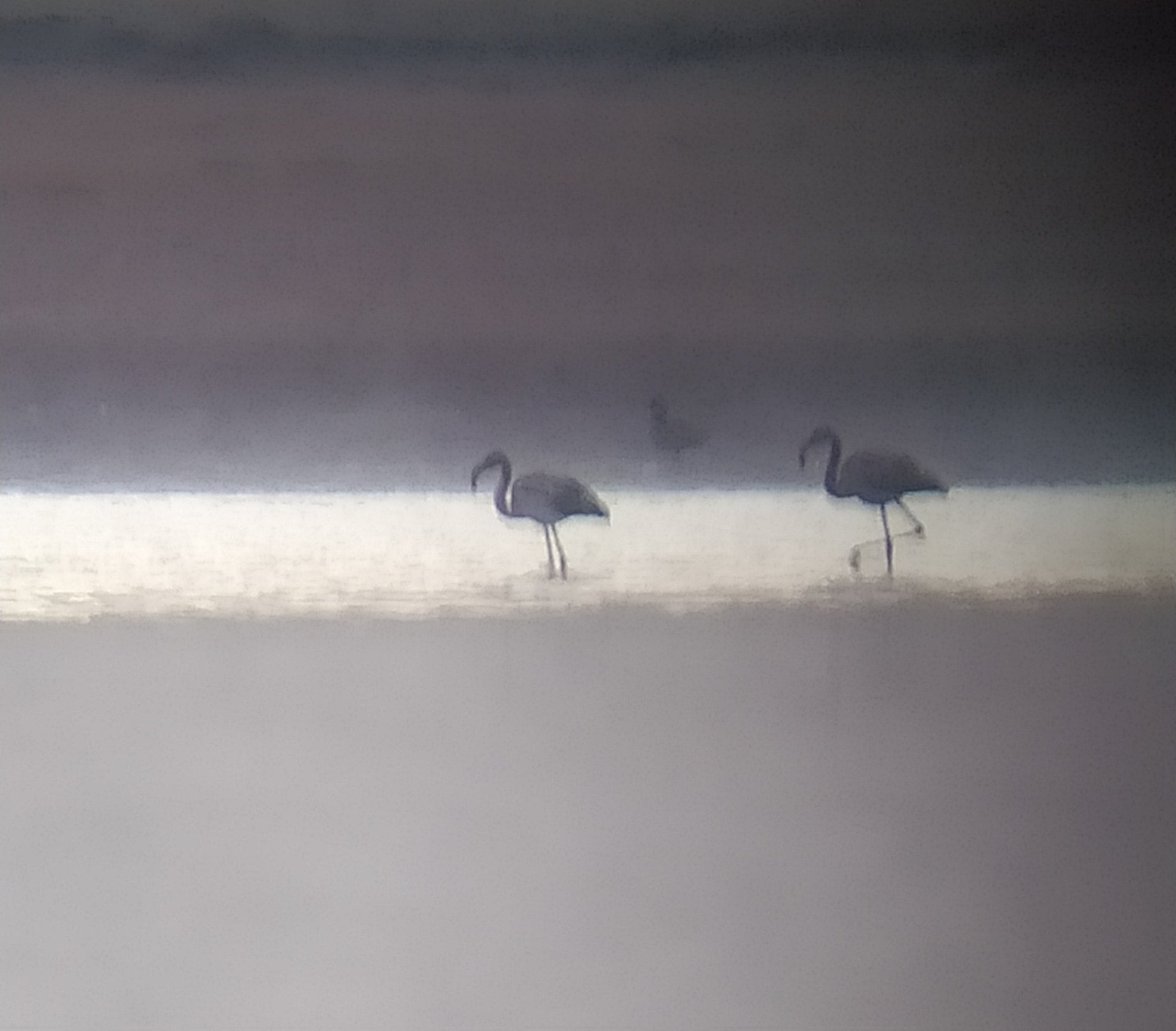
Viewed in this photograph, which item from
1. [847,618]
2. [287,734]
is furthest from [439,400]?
[847,618]

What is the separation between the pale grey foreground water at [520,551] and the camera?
3.38ft

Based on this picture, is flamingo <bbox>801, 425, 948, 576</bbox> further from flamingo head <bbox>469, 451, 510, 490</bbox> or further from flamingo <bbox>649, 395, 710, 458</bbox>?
flamingo head <bbox>469, 451, 510, 490</bbox>

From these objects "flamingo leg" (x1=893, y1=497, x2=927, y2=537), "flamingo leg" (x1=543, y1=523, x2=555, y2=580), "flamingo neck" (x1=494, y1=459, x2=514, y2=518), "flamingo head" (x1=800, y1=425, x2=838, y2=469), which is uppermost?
"flamingo head" (x1=800, y1=425, x2=838, y2=469)

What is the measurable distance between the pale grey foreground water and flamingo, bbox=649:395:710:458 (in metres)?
0.05

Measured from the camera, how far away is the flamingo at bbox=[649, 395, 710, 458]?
1066 mm

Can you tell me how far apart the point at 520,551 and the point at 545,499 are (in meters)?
0.06

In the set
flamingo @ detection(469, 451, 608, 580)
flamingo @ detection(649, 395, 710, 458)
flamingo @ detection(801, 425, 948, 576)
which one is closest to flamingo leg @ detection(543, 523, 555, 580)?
flamingo @ detection(469, 451, 608, 580)

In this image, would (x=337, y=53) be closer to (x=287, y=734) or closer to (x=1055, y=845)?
(x=287, y=734)

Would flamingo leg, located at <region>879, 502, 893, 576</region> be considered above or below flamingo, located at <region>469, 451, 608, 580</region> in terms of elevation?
below

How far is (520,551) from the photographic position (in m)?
1.04

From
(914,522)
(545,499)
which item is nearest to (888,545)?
(914,522)

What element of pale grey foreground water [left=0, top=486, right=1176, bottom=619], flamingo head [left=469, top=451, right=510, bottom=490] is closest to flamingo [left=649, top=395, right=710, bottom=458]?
pale grey foreground water [left=0, top=486, right=1176, bottom=619]

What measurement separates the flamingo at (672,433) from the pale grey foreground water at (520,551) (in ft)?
→ 0.16

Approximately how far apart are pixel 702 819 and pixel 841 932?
0.55 ft
